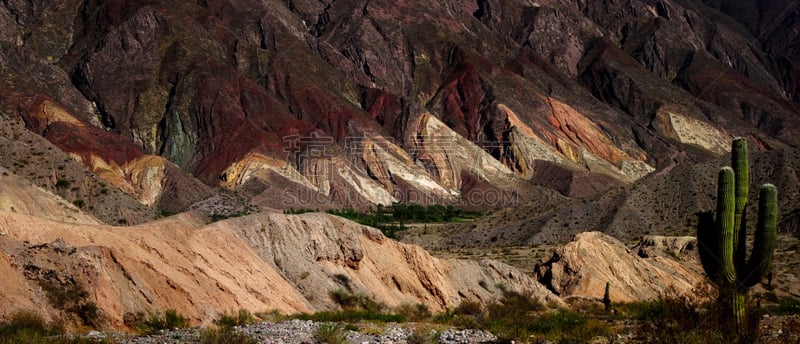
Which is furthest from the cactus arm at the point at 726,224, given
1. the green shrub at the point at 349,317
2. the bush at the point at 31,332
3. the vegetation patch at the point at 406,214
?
the vegetation patch at the point at 406,214

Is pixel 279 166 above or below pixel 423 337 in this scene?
below

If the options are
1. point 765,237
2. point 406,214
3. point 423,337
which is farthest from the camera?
point 406,214

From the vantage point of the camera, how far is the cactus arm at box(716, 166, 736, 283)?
20.8 m

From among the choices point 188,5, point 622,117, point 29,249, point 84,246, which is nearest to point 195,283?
point 84,246

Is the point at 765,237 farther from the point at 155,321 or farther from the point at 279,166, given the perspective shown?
the point at 279,166

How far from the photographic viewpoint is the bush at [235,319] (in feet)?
70.0

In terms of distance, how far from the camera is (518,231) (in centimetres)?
7781

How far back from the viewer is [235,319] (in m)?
22.1

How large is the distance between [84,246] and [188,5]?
15497cm

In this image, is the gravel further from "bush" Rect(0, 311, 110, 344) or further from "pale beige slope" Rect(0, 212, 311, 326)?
"pale beige slope" Rect(0, 212, 311, 326)

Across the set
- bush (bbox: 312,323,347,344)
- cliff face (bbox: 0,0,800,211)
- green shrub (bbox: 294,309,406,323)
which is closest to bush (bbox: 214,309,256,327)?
green shrub (bbox: 294,309,406,323)

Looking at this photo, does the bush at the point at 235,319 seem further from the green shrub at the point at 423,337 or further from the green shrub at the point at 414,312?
the green shrub at the point at 414,312

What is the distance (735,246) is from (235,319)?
13160 mm

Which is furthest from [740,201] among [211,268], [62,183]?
[62,183]
